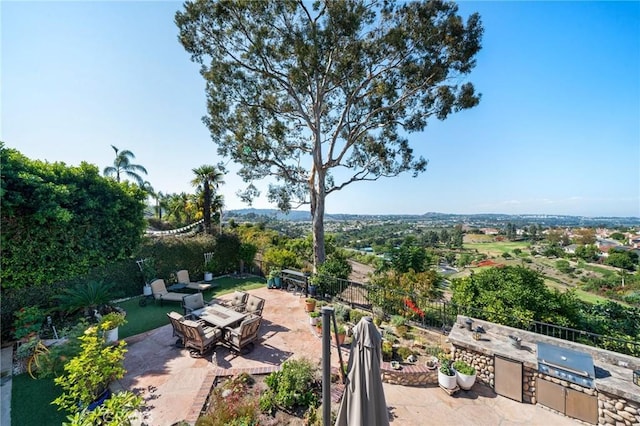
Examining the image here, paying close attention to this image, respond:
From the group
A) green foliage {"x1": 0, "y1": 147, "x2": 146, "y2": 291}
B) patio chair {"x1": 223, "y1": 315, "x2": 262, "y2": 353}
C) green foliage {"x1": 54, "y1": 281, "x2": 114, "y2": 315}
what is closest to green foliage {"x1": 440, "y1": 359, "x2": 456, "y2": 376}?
patio chair {"x1": 223, "y1": 315, "x2": 262, "y2": 353}

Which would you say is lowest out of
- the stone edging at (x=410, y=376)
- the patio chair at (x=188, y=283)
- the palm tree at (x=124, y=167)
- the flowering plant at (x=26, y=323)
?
the stone edging at (x=410, y=376)

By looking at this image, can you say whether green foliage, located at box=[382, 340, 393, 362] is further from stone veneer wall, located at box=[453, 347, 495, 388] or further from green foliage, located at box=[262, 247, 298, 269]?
green foliage, located at box=[262, 247, 298, 269]

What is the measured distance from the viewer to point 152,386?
4.80 meters

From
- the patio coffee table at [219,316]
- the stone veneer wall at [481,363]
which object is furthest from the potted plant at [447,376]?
the patio coffee table at [219,316]

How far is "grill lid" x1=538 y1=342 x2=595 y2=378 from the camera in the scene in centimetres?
409

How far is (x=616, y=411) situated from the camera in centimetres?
379

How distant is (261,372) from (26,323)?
6.09 meters

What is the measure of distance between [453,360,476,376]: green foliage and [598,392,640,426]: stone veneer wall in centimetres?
173

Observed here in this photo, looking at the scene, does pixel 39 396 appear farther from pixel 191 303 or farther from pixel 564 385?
pixel 564 385

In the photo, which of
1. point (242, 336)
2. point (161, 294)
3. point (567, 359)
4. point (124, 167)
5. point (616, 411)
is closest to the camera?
point (616, 411)

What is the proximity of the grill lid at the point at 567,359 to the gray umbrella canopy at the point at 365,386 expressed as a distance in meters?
3.60

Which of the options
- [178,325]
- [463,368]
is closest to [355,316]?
[463,368]

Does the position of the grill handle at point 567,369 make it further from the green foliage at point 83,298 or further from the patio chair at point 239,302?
the green foliage at point 83,298

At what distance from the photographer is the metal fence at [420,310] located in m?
5.53
